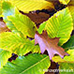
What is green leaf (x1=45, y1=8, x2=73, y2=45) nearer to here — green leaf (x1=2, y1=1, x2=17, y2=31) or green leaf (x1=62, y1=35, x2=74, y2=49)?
green leaf (x1=62, y1=35, x2=74, y2=49)

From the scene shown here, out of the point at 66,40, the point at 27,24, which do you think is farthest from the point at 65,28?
the point at 27,24

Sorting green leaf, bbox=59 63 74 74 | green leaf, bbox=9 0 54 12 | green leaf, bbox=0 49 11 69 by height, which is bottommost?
green leaf, bbox=59 63 74 74

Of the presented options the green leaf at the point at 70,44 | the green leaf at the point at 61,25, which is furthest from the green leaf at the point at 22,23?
the green leaf at the point at 70,44

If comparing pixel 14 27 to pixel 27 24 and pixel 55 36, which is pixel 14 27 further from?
pixel 55 36

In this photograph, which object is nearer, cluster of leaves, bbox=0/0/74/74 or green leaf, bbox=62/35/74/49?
cluster of leaves, bbox=0/0/74/74

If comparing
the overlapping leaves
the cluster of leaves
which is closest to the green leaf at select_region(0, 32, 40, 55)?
the cluster of leaves

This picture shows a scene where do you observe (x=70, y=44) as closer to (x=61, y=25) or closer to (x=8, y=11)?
(x=61, y=25)

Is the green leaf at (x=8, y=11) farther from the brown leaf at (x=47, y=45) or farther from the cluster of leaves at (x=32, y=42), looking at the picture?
the brown leaf at (x=47, y=45)
